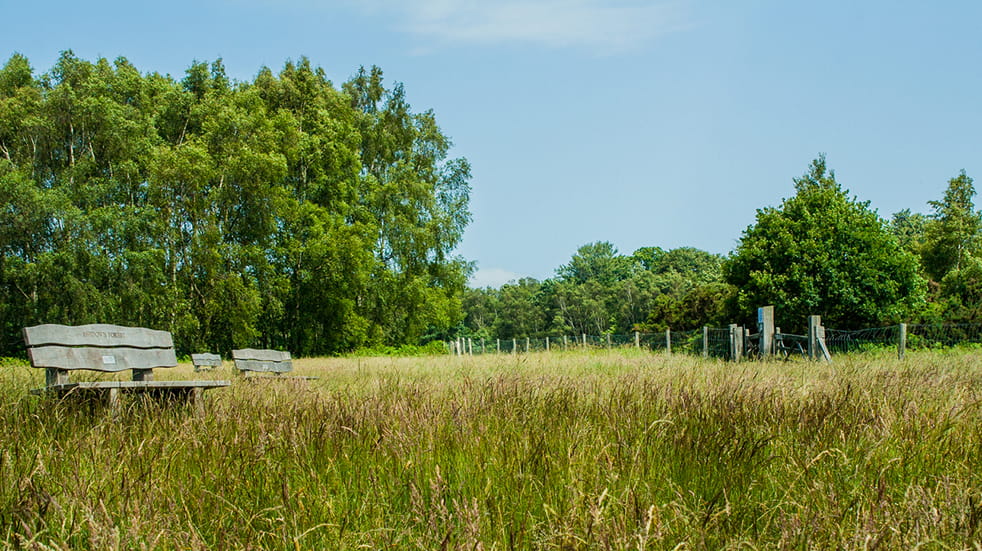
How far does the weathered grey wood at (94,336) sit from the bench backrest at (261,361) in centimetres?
326

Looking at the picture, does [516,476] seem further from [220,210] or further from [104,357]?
[220,210]

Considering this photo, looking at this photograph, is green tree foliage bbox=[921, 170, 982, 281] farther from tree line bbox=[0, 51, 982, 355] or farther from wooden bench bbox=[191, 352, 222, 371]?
wooden bench bbox=[191, 352, 222, 371]

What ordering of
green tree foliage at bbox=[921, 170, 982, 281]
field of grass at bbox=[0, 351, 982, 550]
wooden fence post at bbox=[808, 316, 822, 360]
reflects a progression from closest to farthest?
field of grass at bbox=[0, 351, 982, 550], wooden fence post at bbox=[808, 316, 822, 360], green tree foliage at bbox=[921, 170, 982, 281]

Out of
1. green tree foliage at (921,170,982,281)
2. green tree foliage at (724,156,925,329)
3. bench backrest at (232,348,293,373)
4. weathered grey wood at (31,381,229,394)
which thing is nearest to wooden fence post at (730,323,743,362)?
green tree foliage at (724,156,925,329)

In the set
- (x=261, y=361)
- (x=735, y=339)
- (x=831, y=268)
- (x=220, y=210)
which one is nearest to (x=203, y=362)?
(x=261, y=361)

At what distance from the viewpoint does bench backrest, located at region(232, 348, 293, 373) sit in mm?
10297

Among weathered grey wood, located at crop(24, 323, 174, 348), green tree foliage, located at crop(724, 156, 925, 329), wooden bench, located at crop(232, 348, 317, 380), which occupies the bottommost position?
wooden bench, located at crop(232, 348, 317, 380)

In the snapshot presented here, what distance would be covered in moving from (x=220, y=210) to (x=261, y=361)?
2277cm

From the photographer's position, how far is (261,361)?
11.1 meters

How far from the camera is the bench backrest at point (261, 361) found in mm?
10297

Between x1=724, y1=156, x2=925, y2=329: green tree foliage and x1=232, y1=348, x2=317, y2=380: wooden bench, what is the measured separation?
58.2 ft

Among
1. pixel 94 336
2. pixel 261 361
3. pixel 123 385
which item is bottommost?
pixel 261 361

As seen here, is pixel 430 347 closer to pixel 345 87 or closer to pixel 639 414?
pixel 345 87

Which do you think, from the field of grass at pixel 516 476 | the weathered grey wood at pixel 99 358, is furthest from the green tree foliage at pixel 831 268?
the weathered grey wood at pixel 99 358
